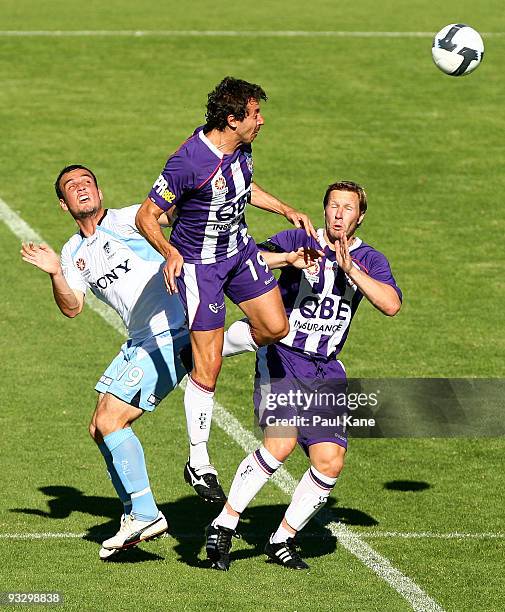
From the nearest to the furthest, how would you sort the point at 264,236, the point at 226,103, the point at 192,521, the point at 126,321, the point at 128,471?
1. the point at 226,103
2. the point at 128,471
3. the point at 126,321
4. the point at 192,521
5. the point at 264,236

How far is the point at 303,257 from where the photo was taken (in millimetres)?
9547

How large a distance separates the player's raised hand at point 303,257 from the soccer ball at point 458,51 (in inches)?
233

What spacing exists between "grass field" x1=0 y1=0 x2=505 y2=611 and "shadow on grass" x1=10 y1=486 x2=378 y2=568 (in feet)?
0.08

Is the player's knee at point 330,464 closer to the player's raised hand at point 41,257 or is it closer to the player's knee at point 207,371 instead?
the player's knee at point 207,371

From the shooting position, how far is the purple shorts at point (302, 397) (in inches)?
382

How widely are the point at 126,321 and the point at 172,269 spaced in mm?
1002

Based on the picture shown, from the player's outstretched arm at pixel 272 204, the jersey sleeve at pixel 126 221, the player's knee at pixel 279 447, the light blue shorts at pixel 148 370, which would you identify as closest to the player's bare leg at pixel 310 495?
the player's knee at pixel 279 447

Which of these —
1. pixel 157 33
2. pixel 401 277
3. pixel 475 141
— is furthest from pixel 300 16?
pixel 401 277

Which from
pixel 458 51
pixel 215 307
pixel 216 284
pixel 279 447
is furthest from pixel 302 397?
pixel 458 51

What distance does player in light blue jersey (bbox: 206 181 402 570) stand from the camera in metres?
9.70

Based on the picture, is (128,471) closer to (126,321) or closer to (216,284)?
(126,321)

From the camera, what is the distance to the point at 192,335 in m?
10.0

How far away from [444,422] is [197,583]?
4.22m

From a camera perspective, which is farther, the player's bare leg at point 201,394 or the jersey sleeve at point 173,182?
the player's bare leg at point 201,394
